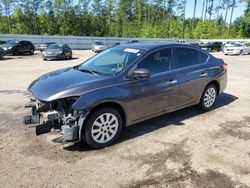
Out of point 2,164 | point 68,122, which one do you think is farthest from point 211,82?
point 2,164

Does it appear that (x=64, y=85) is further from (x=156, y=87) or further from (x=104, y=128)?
(x=156, y=87)

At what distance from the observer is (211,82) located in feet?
23.1

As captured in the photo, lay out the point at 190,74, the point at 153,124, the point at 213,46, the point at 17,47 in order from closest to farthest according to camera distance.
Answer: the point at 153,124 < the point at 190,74 < the point at 17,47 < the point at 213,46

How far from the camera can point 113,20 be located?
72.1 metres

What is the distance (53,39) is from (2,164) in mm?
39247

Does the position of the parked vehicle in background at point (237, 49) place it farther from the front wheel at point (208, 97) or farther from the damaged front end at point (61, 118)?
the damaged front end at point (61, 118)

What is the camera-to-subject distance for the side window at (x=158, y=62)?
5535mm

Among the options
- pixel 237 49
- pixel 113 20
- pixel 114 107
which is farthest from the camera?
pixel 113 20

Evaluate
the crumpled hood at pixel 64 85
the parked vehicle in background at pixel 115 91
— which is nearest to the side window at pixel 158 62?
the parked vehicle in background at pixel 115 91

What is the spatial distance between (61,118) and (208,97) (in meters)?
3.74

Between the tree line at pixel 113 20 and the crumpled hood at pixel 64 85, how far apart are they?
203 feet

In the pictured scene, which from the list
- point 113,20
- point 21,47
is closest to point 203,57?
point 21,47

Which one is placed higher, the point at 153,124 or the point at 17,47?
the point at 153,124

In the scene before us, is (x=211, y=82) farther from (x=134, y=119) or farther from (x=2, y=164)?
(x=2, y=164)
